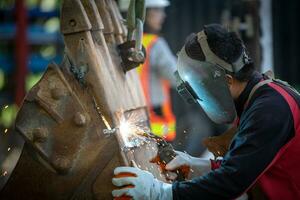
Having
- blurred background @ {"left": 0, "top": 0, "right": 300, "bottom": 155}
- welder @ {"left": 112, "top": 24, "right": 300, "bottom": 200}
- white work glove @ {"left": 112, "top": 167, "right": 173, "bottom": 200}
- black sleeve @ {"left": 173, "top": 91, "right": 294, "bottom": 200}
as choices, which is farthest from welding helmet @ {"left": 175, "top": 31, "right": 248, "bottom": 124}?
blurred background @ {"left": 0, "top": 0, "right": 300, "bottom": 155}

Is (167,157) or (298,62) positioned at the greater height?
(167,157)

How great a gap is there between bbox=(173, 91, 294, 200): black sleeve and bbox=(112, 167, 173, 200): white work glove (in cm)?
6

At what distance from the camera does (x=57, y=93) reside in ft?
10.4

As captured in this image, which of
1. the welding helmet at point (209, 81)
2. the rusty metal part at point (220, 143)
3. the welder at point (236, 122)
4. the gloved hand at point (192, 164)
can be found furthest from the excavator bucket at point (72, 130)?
the rusty metal part at point (220, 143)

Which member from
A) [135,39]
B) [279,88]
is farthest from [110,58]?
[279,88]

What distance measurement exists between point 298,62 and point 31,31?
364 cm

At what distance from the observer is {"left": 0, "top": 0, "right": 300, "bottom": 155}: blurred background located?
8.05 m

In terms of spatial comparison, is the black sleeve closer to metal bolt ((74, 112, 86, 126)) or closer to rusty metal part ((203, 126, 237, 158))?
metal bolt ((74, 112, 86, 126))

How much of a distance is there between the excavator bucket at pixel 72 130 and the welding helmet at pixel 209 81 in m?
0.41

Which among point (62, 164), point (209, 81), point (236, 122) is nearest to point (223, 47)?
point (209, 81)

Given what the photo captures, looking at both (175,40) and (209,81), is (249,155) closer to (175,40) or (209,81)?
(209,81)

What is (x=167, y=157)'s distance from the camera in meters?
3.46

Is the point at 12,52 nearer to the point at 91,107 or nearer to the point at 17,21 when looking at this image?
A: the point at 17,21

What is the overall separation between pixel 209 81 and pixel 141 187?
696mm
